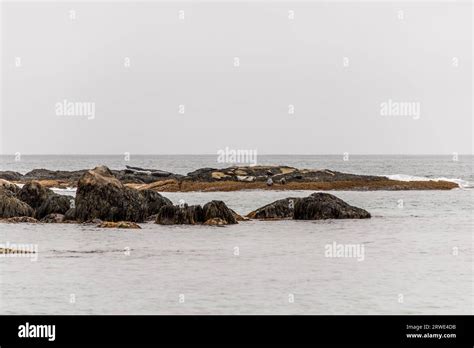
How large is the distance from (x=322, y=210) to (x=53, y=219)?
670 inches

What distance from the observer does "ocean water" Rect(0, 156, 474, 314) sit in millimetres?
19438

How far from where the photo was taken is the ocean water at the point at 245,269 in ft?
63.8

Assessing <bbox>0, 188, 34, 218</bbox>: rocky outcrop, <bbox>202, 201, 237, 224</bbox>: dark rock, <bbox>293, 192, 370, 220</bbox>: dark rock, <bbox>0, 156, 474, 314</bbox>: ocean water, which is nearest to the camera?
<bbox>0, 156, 474, 314</bbox>: ocean water

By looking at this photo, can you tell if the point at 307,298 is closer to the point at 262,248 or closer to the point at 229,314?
the point at 229,314

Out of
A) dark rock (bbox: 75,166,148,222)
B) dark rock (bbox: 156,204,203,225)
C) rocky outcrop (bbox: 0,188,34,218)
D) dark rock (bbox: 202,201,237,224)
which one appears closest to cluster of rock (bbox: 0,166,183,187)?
rocky outcrop (bbox: 0,188,34,218)

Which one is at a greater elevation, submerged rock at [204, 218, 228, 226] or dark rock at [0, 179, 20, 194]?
dark rock at [0, 179, 20, 194]

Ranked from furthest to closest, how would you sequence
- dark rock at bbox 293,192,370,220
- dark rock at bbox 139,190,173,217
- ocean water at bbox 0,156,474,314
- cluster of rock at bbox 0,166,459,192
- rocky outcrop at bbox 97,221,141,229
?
cluster of rock at bbox 0,166,459,192, dark rock at bbox 139,190,173,217, dark rock at bbox 293,192,370,220, rocky outcrop at bbox 97,221,141,229, ocean water at bbox 0,156,474,314

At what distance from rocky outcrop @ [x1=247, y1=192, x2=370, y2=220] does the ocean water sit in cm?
175

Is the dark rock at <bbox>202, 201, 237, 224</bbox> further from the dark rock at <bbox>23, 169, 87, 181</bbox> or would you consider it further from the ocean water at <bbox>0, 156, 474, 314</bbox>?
the dark rock at <bbox>23, 169, 87, 181</bbox>

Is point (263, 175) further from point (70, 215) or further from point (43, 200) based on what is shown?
point (70, 215)

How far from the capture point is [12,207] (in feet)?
137

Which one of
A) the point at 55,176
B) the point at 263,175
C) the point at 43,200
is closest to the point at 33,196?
the point at 43,200

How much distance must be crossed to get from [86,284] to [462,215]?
29693mm
